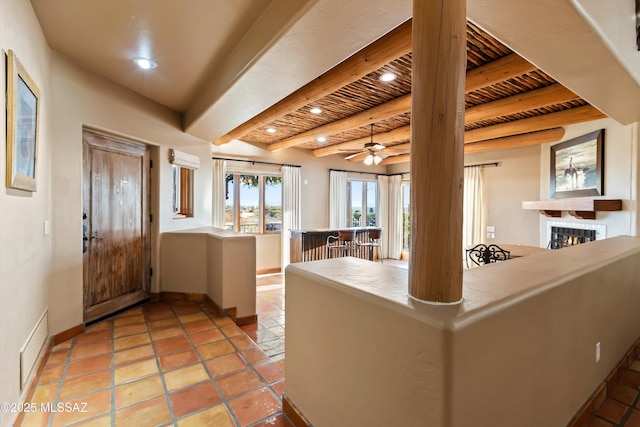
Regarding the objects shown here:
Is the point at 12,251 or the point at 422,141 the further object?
the point at 12,251

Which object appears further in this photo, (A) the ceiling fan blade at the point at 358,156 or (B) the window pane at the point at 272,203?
(B) the window pane at the point at 272,203

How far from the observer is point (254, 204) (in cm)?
639

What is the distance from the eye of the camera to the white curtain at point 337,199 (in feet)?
23.6

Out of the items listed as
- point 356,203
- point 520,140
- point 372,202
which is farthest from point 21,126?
point 372,202

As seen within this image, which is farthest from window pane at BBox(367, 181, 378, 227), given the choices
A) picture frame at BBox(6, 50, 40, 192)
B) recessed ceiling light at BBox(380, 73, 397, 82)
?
picture frame at BBox(6, 50, 40, 192)

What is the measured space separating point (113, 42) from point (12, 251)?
1.77 metres

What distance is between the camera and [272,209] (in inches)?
257

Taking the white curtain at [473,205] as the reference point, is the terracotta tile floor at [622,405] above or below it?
below

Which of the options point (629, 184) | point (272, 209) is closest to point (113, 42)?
point (272, 209)

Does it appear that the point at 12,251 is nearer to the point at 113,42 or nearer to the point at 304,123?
the point at 113,42

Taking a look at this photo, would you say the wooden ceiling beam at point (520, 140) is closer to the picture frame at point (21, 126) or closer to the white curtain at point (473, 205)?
the white curtain at point (473, 205)

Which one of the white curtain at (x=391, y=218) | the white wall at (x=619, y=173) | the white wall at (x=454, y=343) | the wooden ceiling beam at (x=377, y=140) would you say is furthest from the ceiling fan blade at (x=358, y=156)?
the white wall at (x=454, y=343)

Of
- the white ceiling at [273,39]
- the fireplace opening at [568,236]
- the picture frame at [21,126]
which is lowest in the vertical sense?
the fireplace opening at [568,236]

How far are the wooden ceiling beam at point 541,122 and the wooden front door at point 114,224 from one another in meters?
5.05
